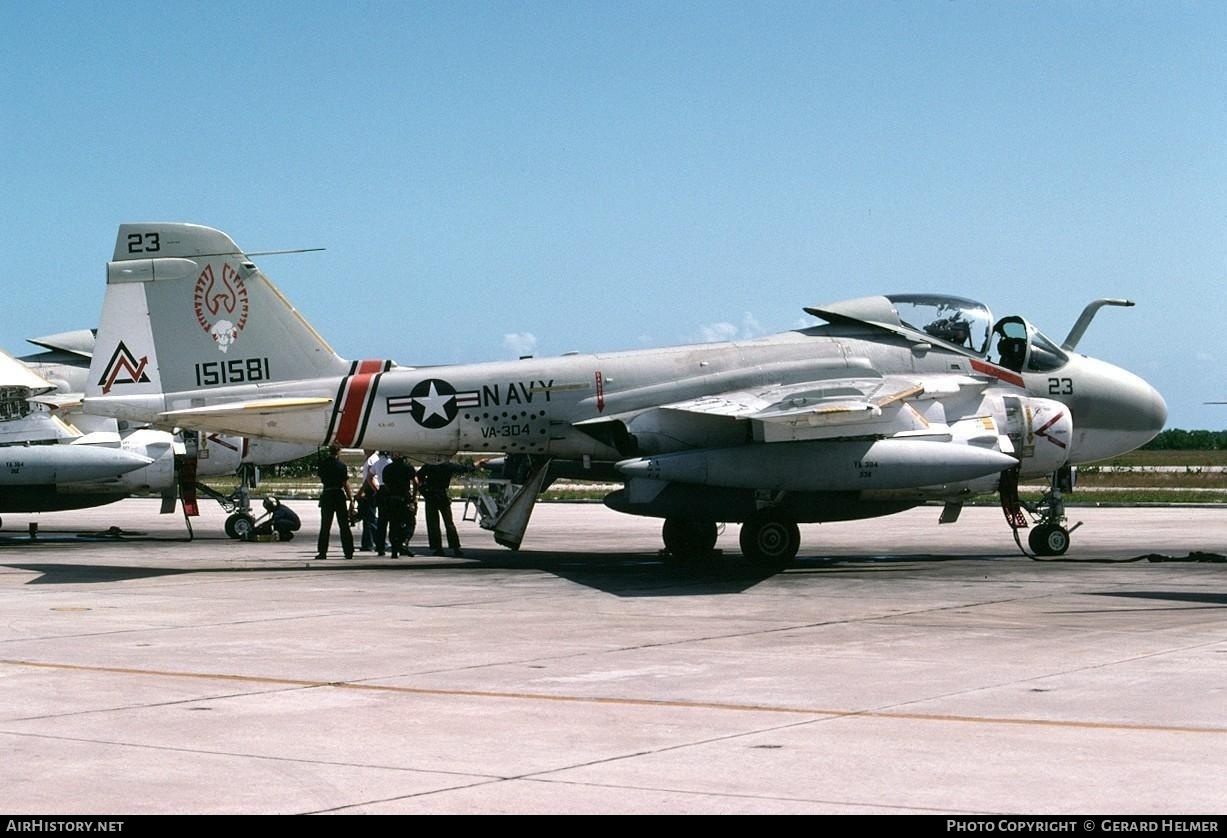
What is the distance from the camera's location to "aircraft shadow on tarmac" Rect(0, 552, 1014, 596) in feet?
57.6

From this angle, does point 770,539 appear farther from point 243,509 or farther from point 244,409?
point 243,509

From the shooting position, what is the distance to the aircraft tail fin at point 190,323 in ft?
63.3

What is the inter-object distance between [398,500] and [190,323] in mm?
4445

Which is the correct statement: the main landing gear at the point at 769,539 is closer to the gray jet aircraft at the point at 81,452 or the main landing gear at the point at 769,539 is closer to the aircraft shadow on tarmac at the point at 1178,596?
the aircraft shadow on tarmac at the point at 1178,596

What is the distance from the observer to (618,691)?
941 centimetres

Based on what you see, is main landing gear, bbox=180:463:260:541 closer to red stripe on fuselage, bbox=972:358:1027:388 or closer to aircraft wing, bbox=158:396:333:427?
aircraft wing, bbox=158:396:333:427

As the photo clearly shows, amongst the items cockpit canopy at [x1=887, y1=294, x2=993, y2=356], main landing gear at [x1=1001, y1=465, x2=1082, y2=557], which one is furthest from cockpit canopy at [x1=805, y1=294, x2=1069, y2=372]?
main landing gear at [x1=1001, y1=465, x2=1082, y2=557]

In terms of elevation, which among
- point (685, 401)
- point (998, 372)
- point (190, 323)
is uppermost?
point (190, 323)

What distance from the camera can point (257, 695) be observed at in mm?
9305

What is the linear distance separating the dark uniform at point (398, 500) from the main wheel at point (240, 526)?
6.10 meters

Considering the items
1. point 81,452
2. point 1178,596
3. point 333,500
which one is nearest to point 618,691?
point 1178,596

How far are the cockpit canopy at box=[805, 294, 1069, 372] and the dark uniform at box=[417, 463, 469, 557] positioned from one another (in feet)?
20.2

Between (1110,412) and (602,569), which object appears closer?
(602,569)
